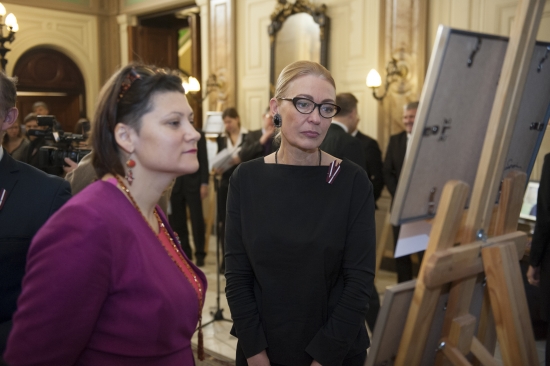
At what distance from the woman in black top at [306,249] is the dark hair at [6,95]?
0.78 metres

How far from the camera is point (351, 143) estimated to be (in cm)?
315

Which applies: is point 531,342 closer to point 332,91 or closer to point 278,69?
point 332,91

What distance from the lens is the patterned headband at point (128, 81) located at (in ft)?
4.16

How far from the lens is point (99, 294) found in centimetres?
110

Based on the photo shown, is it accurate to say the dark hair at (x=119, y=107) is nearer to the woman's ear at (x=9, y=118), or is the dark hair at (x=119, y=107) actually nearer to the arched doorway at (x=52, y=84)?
the woman's ear at (x=9, y=118)

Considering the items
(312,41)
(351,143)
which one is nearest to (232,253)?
(351,143)

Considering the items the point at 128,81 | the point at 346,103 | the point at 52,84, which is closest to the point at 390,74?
the point at 346,103

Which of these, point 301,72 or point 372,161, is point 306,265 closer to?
point 301,72

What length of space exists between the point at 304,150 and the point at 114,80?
65cm

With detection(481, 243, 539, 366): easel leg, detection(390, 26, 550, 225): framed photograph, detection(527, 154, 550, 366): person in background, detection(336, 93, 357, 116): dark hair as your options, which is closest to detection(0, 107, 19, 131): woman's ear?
detection(390, 26, 550, 225): framed photograph

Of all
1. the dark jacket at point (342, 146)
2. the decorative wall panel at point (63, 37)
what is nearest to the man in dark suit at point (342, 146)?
the dark jacket at point (342, 146)

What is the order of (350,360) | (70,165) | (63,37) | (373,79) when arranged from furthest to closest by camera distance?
(63,37), (373,79), (70,165), (350,360)

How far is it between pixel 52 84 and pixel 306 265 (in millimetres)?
8406

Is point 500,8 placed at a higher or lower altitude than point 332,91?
higher
